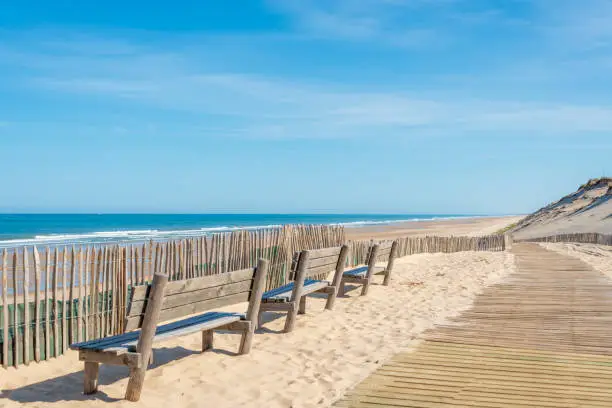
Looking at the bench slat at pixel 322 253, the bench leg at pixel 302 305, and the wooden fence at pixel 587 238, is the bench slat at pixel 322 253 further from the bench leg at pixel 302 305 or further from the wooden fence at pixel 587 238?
the wooden fence at pixel 587 238

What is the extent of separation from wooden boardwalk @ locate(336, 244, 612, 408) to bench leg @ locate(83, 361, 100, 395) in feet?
6.13

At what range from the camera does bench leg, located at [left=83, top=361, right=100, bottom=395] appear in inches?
189

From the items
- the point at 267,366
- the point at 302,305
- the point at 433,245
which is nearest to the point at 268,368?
the point at 267,366

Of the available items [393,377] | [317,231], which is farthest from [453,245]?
[393,377]

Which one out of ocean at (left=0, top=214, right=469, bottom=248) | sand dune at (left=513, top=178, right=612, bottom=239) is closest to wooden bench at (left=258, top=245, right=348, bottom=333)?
ocean at (left=0, top=214, right=469, bottom=248)

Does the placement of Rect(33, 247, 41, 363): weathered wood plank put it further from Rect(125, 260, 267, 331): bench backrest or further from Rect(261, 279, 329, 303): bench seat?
Rect(261, 279, 329, 303): bench seat

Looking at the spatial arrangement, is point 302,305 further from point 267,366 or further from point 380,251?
point 380,251

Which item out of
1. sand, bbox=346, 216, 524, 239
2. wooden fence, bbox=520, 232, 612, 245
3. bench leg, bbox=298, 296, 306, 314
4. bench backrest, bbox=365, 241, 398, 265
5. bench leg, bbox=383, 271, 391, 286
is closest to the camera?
bench leg, bbox=298, 296, 306, 314

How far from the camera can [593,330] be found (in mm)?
7254

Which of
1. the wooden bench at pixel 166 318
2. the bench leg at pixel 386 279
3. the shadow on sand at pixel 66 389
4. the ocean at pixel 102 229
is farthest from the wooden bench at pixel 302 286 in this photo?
the ocean at pixel 102 229

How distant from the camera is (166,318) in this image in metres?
5.11

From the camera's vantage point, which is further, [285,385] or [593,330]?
[593,330]

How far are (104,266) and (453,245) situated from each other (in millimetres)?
16370

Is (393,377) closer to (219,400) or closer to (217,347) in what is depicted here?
(219,400)
